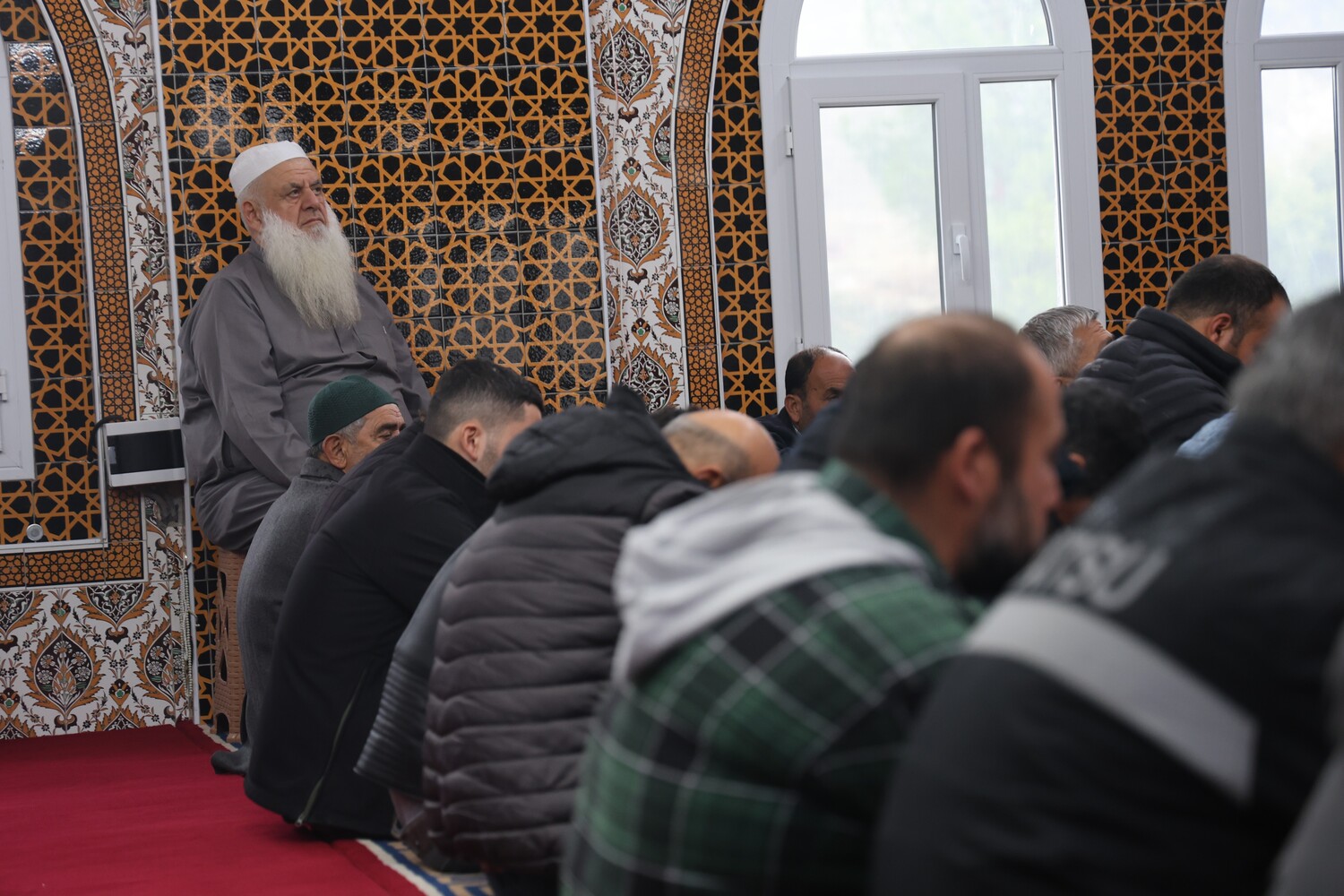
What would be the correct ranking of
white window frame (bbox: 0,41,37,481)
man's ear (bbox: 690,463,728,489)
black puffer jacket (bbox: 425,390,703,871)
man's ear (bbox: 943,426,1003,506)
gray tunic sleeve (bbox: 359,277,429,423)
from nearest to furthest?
man's ear (bbox: 943,426,1003,506), black puffer jacket (bbox: 425,390,703,871), man's ear (bbox: 690,463,728,489), gray tunic sleeve (bbox: 359,277,429,423), white window frame (bbox: 0,41,37,481)

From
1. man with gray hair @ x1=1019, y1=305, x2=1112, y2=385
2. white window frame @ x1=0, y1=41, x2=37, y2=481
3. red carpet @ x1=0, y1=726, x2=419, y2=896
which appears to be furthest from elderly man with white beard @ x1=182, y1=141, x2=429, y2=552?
man with gray hair @ x1=1019, y1=305, x2=1112, y2=385

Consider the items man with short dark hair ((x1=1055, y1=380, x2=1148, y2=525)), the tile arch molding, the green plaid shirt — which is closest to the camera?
the green plaid shirt

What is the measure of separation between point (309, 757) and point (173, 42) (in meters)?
3.34

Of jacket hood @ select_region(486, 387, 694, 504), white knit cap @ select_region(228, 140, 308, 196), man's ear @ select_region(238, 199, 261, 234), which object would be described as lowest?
jacket hood @ select_region(486, 387, 694, 504)

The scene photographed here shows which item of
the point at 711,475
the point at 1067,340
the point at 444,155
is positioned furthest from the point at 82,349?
the point at 711,475

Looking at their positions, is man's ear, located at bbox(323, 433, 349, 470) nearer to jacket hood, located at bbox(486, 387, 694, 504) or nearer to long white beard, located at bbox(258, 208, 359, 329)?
long white beard, located at bbox(258, 208, 359, 329)

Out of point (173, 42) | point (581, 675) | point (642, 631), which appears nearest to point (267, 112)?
point (173, 42)

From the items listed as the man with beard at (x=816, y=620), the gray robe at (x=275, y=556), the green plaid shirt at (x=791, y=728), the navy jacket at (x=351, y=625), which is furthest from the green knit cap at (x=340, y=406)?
the green plaid shirt at (x=791, y=728)

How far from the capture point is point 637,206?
6.41 metres

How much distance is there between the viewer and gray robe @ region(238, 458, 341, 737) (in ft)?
15.2

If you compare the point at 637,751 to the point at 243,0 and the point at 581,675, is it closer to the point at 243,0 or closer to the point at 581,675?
the point at 581,675

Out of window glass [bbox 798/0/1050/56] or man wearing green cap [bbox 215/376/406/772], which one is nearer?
man wearing green cap [bbox 215/376/406/772]

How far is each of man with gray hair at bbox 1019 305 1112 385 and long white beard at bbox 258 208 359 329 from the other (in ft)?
8.38

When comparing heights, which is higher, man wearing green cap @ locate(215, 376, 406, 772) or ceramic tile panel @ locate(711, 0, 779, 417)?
ceramic tile panel @ locate(711, 0, 779, 417)
